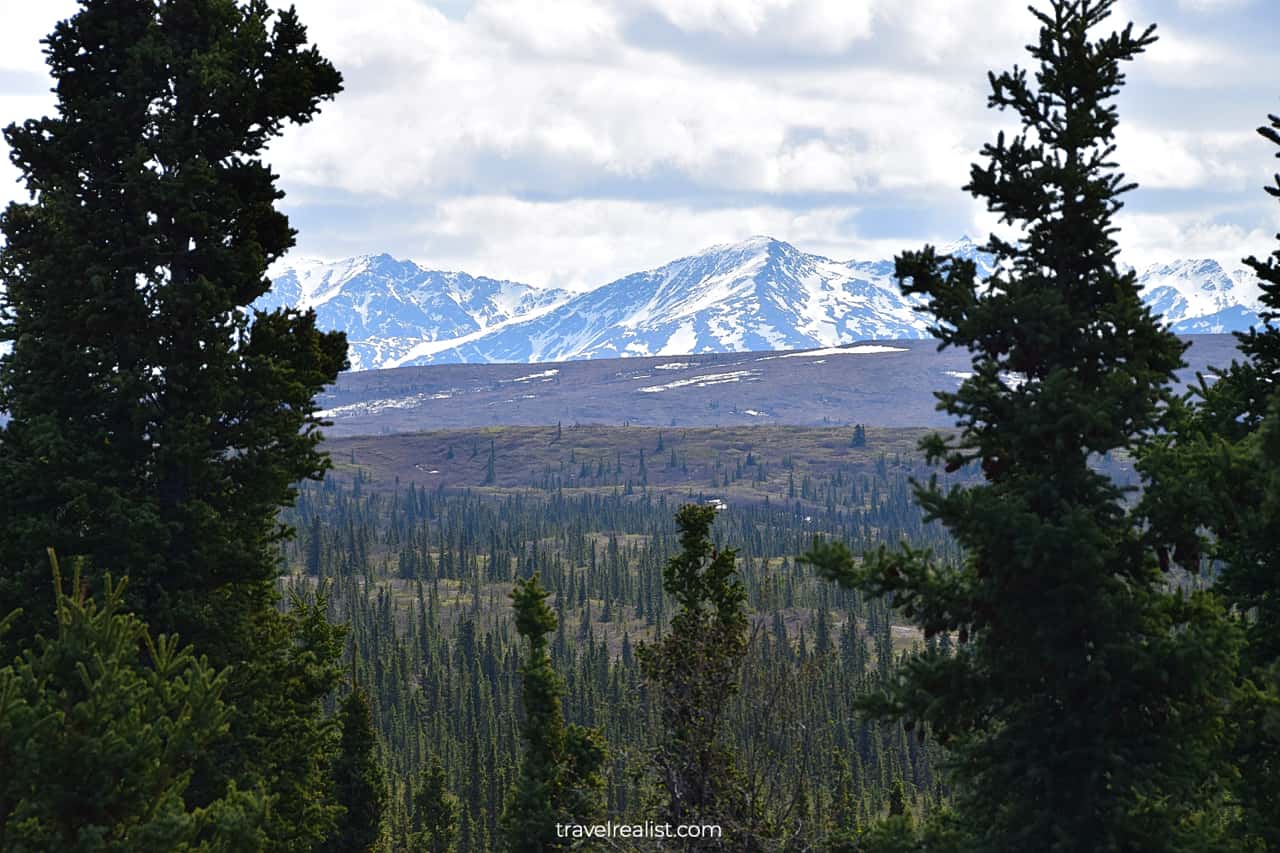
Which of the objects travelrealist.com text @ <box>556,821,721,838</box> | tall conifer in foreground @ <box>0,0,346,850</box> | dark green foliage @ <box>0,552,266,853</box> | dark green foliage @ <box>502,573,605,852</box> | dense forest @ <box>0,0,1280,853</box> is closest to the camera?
dark green foliage @ <box>0,552,266,853</box>

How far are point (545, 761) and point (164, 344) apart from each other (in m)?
19.0

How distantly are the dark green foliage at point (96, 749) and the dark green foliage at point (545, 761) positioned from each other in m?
22.4

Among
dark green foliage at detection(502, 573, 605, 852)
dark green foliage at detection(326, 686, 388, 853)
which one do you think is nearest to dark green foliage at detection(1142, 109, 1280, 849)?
dark green foliage at detection(502, 573, 605, 852)

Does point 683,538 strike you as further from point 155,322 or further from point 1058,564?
point 1058,564

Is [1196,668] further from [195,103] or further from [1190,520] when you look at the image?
[195,103]

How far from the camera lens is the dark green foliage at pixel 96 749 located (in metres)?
10.3

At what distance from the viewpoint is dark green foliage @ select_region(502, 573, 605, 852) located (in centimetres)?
3416

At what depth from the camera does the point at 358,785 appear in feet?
141

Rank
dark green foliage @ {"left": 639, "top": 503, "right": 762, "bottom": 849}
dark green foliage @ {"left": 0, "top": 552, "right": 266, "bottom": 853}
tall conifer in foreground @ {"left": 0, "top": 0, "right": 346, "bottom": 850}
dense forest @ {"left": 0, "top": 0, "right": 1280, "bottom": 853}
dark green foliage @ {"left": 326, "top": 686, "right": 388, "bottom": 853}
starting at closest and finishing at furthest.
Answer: dark green foliage @ {"left": 0, "top": 552, "right": 266, "bottom": 853}, dense forest @ {"left": 0, "top": 0, "right": 1280, "bottom": 853}, tall conifer in foreground @ {"left": 0, "top": 0, "right": 346, "bottom": 850}, dark green foliage @ {"left": 639, "top": 503, "right": 762, "bottom": 849}, dark green foliage @ {"left": 326, "top": 686, "right": 388, "bottom": 853}

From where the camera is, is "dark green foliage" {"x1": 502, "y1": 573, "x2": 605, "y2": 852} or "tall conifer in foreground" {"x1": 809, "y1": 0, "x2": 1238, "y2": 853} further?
"dark green foliage" {"x1": 502, "y1": 573, "x2": 605, "y2": 852}

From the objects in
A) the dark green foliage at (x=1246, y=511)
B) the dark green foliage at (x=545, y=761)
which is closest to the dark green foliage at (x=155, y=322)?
the dark green foliage at (x=1246, y=511)

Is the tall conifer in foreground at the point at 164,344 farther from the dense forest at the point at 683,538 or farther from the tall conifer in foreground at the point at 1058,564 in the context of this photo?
→ the tall conifer in foreground at the point at 1058,564

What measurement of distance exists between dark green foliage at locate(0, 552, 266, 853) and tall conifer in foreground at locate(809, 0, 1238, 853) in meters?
6.71

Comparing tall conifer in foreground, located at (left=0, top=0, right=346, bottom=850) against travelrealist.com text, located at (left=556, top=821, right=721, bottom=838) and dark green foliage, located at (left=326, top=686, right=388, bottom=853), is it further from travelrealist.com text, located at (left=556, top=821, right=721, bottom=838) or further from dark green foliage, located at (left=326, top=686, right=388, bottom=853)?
dark green foliage, located at (left=326, top=686, right=388, bottom=853)
